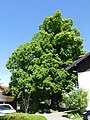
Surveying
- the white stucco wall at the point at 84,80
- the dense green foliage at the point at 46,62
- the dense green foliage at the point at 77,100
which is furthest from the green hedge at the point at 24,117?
the dense green foliage at the point at 46,62

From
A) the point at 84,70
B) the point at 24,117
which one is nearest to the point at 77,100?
the point at 84,70

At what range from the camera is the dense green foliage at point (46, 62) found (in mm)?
37000

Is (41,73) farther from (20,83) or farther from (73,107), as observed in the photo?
(73,107)

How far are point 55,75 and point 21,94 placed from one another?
6544mm

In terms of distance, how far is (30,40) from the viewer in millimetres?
41062

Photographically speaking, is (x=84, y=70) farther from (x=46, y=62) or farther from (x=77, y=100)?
(x=46, y=62)

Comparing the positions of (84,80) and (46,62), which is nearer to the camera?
(84,80)

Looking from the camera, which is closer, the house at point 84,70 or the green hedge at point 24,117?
the green hedge at point 24,117

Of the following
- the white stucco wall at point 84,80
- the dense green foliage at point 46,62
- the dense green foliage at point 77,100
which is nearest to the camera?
the dense green foliage at point 77,100

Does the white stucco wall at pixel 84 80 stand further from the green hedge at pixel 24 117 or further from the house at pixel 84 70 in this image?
the green hedge at pixel 24 117

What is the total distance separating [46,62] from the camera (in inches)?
1463

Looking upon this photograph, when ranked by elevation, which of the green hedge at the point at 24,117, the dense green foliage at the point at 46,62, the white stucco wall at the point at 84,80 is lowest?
the green hedge at the point at 24,117

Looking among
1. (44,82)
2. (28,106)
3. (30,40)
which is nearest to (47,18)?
(30,40)

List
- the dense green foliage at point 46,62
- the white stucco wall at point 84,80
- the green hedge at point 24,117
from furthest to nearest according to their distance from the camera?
the dense green foliage at point 46,62 → the white stucco wall at point 84,80 → the green hedge at point 24,117
